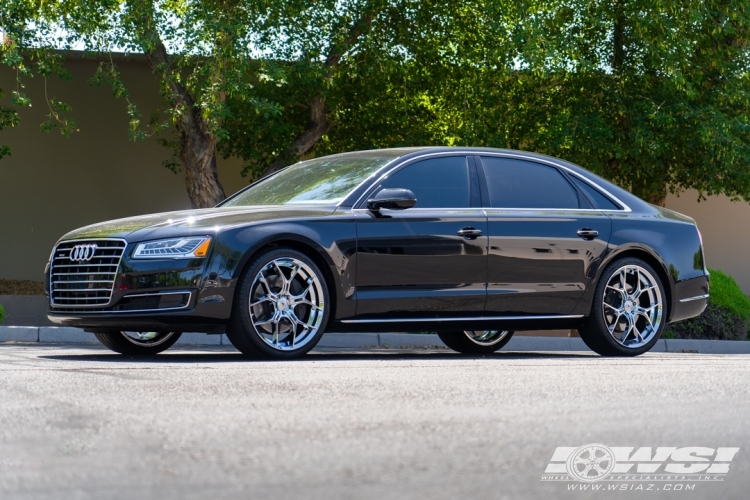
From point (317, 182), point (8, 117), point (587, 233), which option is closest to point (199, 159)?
point (8, 117)

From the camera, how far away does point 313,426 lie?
4.50 meters

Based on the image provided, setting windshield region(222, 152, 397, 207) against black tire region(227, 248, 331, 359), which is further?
windshield region(222, 152, 397, 207)

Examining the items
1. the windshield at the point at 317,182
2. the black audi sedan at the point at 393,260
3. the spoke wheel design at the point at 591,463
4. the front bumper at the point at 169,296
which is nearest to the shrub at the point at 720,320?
the black audi sedan at the point at 393,260

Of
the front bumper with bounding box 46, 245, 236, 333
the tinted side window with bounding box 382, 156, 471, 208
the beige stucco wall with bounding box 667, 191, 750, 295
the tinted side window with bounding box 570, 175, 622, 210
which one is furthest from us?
the beige stucco wall with bounding box 667, 191, 750, 295

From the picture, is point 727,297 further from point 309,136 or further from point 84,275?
point 84,275

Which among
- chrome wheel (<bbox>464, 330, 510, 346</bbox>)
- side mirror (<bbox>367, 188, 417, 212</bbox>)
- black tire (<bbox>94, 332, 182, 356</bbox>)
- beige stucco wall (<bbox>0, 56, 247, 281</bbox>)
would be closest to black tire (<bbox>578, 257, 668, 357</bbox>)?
chrome wheel (<bbox>464, 330, 510, 346</bbox>)

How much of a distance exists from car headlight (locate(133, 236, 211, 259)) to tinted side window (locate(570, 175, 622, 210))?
10.9 feet

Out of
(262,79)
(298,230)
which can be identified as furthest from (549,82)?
(298,230)

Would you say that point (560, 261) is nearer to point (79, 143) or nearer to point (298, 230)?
point (298, 230)

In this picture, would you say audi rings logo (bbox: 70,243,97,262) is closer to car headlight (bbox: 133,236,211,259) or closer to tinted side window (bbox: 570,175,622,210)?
car headlight (bbox: 133,236,211,259)

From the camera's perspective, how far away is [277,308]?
25.5 ft

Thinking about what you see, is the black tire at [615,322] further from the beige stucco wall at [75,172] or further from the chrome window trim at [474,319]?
the beige stucco wall at [75,172]

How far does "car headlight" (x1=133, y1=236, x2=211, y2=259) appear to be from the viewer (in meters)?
7.58

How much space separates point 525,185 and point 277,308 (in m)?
2.45
